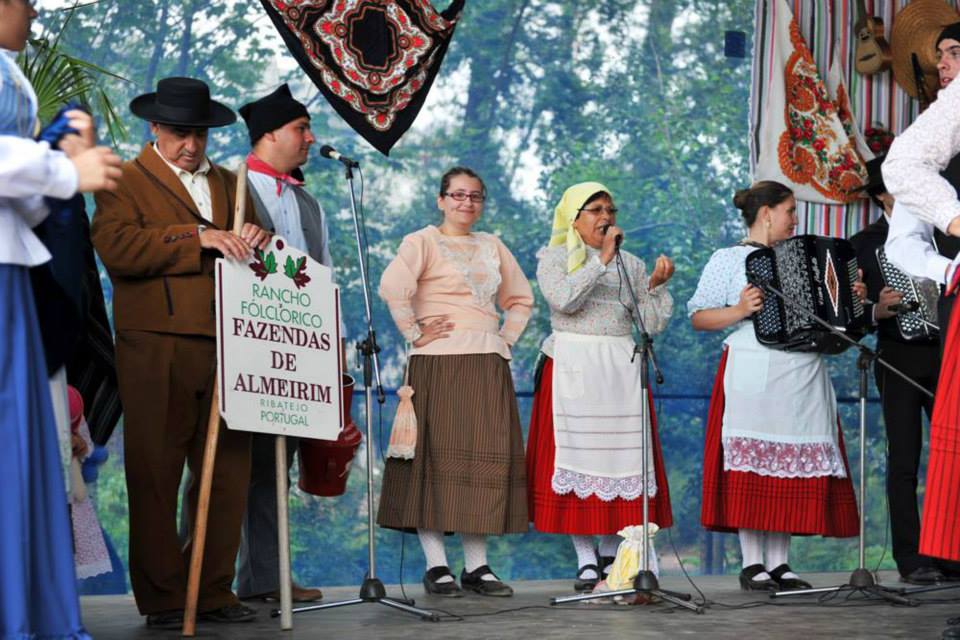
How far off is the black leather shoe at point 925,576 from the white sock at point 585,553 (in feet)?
4.13

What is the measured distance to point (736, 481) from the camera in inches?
210

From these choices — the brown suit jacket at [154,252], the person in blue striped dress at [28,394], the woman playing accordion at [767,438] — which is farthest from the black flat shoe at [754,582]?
the person in blue striped dress at [28,394]

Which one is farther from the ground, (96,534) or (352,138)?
(352,138)

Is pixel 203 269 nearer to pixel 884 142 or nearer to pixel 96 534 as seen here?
pixel 96 534

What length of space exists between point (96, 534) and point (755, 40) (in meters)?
3.93

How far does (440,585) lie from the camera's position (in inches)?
202

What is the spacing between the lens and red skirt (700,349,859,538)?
17.4 feet

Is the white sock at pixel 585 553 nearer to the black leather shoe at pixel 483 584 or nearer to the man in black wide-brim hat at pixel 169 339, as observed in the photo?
the black leather shoe at pixel 483 584

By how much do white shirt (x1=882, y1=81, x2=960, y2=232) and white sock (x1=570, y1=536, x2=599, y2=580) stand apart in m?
2.42

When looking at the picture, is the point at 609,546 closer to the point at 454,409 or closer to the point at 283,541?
the point at 454,409

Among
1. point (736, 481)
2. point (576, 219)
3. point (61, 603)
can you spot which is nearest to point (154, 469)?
point (61, 603)

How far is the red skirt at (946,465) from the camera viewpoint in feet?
10.5

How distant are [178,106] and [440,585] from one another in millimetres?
2012

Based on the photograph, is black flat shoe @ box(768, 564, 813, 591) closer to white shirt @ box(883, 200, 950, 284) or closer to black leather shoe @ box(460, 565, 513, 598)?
black leather shoe @ box(460, 565, 513, 598)
